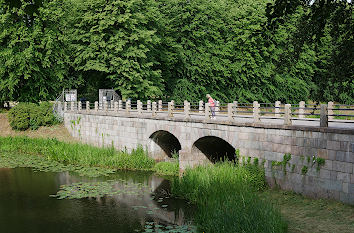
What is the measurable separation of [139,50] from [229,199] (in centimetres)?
2246

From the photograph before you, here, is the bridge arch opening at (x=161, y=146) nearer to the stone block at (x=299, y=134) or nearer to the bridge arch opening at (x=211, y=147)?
the bridge arch opening at (x=211, y=147)

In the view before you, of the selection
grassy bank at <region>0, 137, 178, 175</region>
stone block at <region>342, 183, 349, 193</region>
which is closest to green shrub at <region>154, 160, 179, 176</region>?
grassy bank at <region>0, 137, 178, 175</region>

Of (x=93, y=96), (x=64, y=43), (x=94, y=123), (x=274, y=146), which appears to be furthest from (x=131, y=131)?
(x=93, y=96)

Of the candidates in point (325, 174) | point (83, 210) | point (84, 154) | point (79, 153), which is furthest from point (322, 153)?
point (79, 153)

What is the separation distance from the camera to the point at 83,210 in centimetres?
1570

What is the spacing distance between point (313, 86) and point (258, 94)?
26.4 ft

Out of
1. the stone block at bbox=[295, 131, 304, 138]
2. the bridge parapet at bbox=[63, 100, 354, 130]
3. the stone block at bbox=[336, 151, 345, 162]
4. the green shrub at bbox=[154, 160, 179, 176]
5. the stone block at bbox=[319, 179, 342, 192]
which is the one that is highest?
the bridge parapet at bbox=[63, 100, 354, 130]

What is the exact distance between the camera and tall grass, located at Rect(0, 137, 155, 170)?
24.4 metres

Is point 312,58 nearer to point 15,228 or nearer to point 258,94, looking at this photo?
point 258,94

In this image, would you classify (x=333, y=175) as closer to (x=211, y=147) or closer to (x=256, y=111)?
(x=256, y=111)

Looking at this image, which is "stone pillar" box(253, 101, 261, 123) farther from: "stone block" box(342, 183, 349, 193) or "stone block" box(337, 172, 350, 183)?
"stone block" box(342, 183, 349, 193)

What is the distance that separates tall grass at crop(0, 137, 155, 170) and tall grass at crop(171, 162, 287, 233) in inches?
264

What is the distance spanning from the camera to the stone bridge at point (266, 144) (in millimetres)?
14125

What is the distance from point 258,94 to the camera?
155 ft
